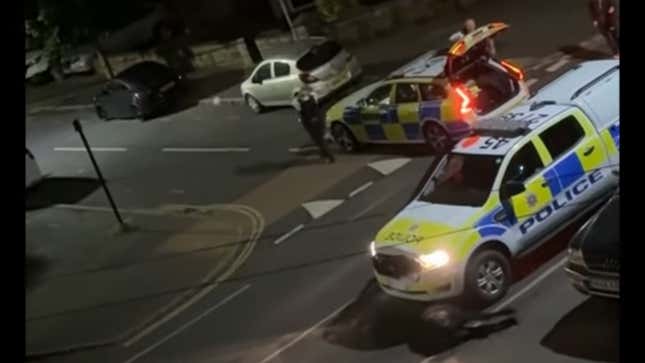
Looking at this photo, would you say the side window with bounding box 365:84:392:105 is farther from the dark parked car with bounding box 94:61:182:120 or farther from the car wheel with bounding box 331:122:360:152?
the dark parked car with bounding box 94:61:182:120

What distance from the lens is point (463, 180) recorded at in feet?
15.6

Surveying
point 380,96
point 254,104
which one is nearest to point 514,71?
point 380,96

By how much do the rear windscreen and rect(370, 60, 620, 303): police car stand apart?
217 cm

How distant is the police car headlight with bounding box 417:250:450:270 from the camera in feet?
14.2

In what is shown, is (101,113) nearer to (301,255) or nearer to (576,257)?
(301,255)

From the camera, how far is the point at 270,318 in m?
4.65

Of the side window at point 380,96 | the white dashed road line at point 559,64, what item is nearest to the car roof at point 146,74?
the side window at point 380,96

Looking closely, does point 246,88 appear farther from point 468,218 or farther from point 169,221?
point 468,218

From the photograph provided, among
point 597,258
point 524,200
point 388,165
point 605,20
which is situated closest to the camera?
point 597,258

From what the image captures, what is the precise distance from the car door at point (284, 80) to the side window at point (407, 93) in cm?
104

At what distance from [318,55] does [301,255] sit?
242 centimetres

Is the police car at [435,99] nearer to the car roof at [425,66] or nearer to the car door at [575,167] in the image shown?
the car roof at [425,66]

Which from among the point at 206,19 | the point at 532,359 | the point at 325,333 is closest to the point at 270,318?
the point at 325,333

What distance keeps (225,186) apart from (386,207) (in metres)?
1.25
